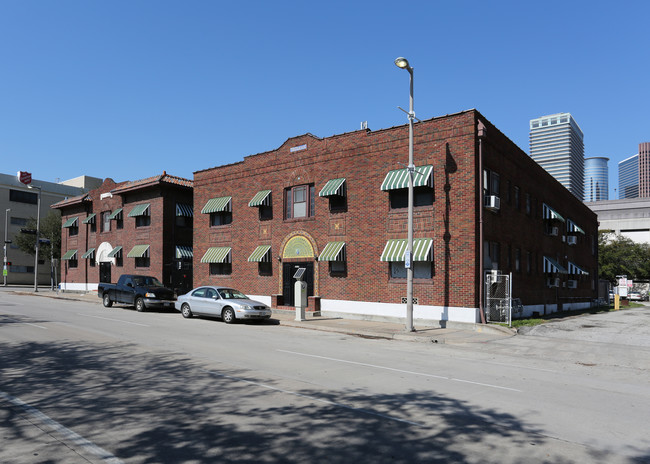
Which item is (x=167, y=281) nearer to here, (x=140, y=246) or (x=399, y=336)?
(x=140, y=246)

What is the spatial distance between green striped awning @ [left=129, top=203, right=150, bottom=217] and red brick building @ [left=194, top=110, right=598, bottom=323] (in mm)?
5188

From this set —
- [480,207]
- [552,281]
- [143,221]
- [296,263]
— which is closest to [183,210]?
[143,221]

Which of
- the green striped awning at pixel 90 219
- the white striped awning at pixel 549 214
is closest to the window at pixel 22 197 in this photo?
the green striped awning at pixel 90 219

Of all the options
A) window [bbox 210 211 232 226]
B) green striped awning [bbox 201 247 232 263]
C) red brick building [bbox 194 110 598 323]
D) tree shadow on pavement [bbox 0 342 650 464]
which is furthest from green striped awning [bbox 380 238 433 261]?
tree shadow on pavement [bbox 0 342 650 464]

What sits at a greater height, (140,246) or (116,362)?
(140,246)

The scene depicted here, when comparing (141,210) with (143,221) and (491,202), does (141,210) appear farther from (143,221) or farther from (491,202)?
(491,202)

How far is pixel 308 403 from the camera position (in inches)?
281

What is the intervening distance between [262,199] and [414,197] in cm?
869

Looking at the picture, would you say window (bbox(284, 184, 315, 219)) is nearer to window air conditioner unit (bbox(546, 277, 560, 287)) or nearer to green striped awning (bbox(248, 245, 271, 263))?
green striped awning (bbox(248, 245, 271, 263))

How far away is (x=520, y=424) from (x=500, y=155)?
17.4 meters

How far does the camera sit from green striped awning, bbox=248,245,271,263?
26.0 metres

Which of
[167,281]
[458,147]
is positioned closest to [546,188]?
[458,147]

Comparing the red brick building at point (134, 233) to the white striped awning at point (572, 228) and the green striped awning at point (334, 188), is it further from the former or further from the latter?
the white striped awning at point (572, 228)

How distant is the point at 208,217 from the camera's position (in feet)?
98.9
